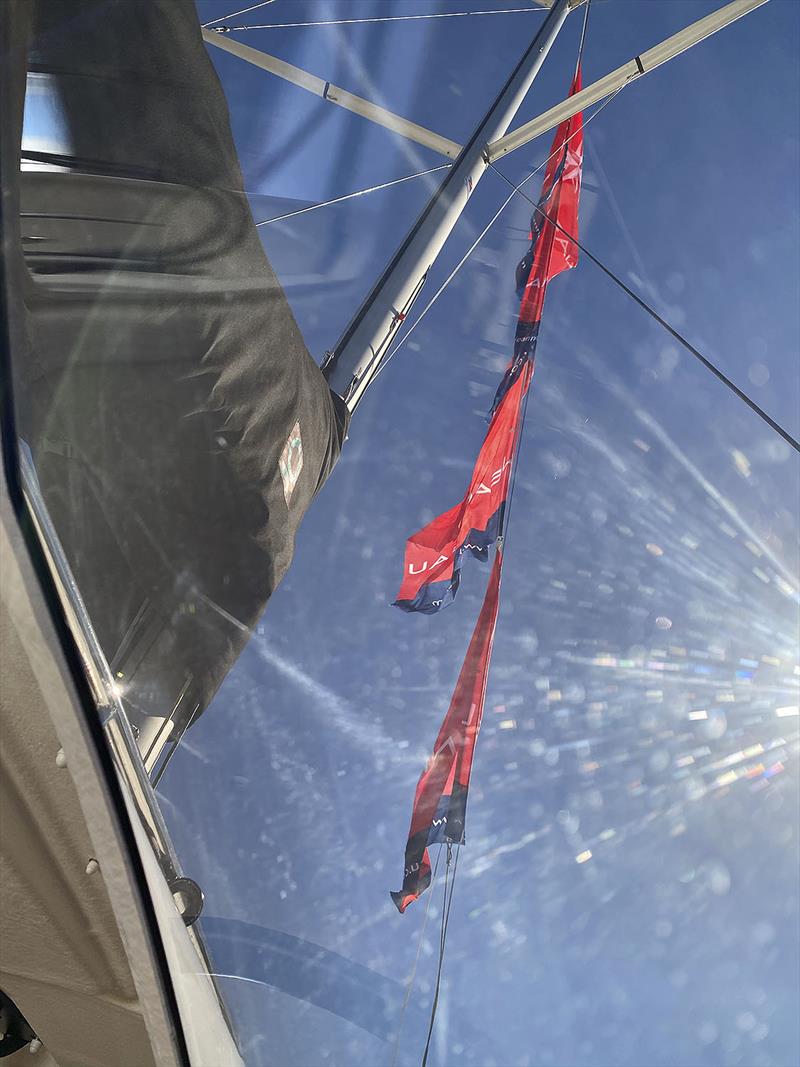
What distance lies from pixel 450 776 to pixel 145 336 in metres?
1.86

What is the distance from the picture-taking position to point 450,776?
7.64 ft

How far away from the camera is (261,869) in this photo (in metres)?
1.17

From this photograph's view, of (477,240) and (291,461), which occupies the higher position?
(477,240)

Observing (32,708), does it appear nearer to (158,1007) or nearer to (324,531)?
(158,1007)

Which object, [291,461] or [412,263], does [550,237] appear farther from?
[291,461]

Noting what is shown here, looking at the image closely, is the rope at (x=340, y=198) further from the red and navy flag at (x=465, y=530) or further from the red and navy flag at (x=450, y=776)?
the red and navy flag at (x=450, y=776)

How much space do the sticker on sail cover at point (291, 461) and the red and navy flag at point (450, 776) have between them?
3.89ft

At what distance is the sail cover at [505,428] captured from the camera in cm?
277

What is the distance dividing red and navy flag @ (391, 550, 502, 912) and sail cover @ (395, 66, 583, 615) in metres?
0.29

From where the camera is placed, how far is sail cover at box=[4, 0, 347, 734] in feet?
2.74

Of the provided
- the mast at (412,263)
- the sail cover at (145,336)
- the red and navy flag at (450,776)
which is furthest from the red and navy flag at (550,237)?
the sail cover at (145,336)

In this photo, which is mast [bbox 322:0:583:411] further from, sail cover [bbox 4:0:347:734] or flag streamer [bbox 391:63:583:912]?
sail cover [bbox 4:0:347:734]

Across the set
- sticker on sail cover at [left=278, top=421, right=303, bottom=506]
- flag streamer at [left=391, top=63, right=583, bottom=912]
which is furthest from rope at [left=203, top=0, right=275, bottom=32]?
flag streamer at [left=391, top=63, right=583, bottom=912]

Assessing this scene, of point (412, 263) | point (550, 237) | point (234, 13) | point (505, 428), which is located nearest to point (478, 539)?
point (505, 428)
